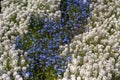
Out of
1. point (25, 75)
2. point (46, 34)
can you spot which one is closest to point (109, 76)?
point (25, 75)

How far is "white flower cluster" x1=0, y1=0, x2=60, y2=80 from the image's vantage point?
6262 mm

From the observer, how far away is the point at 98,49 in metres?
6.77

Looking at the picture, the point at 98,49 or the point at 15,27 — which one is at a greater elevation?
the point at 15,27

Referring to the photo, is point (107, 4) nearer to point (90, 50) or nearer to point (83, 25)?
point (83, 25)

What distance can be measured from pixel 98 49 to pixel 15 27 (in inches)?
80.8

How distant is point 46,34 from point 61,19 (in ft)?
2.53

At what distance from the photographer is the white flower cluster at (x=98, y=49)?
6.12m

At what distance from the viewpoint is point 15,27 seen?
7.55 meters

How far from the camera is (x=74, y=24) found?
7891 mm

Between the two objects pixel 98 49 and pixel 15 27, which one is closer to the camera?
pixel 98 49

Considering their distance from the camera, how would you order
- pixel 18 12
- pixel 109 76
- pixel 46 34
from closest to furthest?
pixel 109 76 → pixel 46 34 → pixel 18 12

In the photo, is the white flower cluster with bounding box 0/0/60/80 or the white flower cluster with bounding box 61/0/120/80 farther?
the white flower cluster with bounding box 0/0/60/80

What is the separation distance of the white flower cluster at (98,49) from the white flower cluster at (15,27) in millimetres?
937

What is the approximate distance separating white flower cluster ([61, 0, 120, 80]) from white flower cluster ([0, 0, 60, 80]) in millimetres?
937
